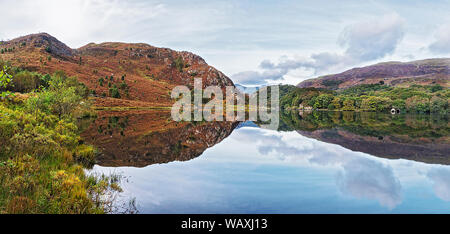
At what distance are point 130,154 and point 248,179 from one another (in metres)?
9.08

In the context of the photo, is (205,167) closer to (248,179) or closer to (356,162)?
(248,179)

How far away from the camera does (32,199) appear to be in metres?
7.38

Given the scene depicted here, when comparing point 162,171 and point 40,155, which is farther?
point 162,171

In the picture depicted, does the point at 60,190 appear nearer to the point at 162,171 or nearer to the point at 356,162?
the point at 162,171

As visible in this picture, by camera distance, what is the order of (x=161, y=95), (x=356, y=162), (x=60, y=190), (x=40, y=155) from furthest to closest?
(x=161, y=95), (x=356, y=162), (x=40, y=155), (x=60, y=190)

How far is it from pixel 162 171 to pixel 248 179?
442 cm

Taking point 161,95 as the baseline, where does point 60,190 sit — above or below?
below

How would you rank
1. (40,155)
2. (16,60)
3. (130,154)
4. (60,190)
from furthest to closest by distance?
(16,60), (130,154), (40,155), (60,190)

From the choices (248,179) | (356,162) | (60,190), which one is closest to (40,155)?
(60,190)
